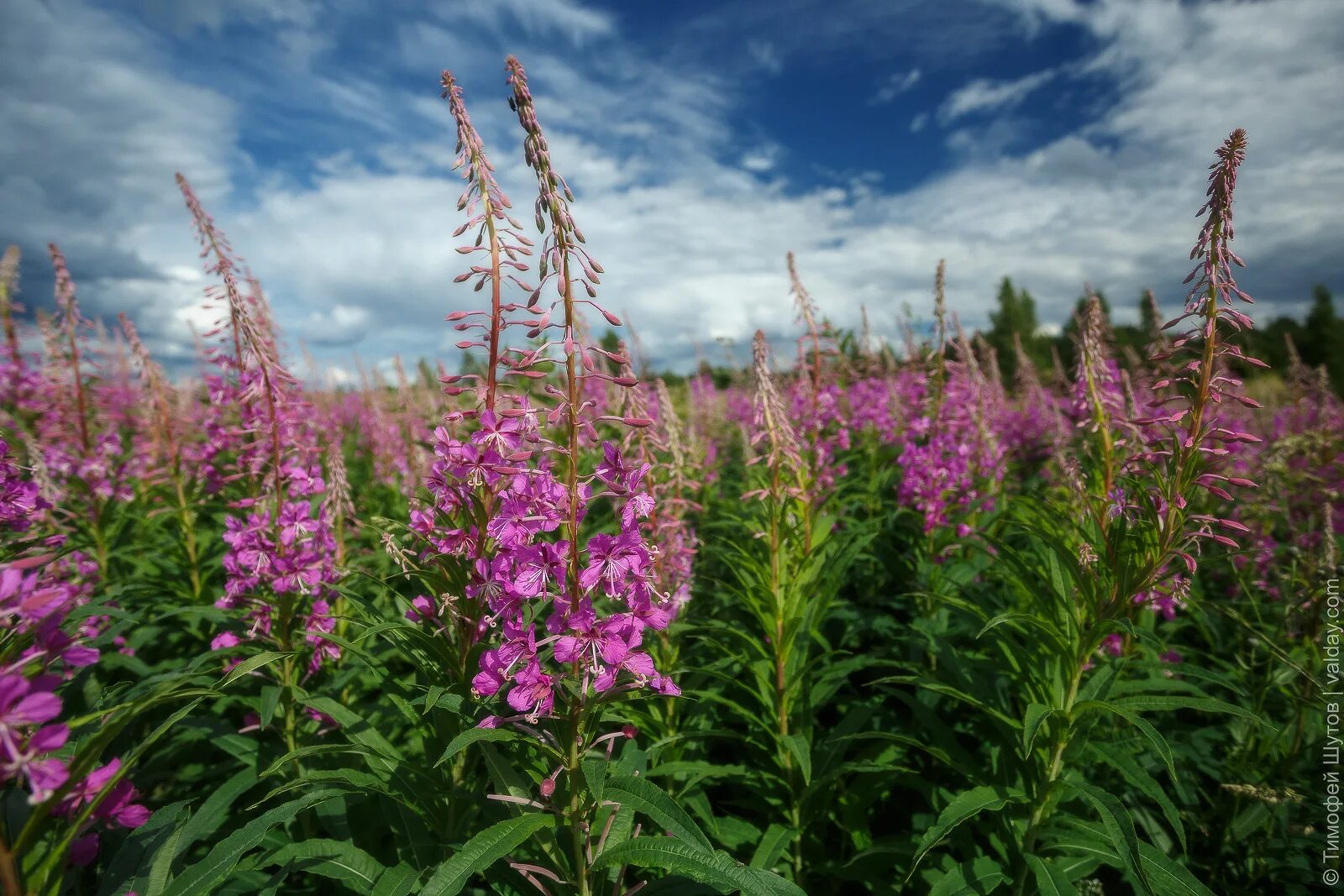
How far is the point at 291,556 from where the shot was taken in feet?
10.5

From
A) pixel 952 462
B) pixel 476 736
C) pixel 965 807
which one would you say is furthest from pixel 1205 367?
pixel 476 736

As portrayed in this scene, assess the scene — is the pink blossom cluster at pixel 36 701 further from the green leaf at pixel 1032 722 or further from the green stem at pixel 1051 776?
A: the green stem at pixel 1051 776

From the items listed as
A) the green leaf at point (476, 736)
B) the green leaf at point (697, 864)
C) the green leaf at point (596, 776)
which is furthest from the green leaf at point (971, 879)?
the green leaf at point (476, 736)

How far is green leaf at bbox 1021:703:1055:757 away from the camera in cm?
239

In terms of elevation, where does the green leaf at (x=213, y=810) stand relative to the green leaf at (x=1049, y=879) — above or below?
above

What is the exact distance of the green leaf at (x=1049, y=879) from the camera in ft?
8.10

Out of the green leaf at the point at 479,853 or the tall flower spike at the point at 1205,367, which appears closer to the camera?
the green leaf at the point at 479,853

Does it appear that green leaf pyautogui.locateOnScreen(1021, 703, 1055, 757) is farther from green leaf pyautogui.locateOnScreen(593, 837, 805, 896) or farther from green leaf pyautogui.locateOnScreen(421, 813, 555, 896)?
green leaf pyautogui.locateOnScreen(421, 813, 555, 896)

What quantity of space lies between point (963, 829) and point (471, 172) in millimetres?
3699

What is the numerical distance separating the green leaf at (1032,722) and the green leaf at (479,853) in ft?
6.00

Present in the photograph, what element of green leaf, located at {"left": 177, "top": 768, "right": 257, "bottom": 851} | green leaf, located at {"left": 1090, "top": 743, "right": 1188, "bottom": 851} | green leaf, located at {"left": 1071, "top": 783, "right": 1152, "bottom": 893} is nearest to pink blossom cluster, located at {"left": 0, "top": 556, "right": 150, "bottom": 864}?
green leaf, located at {"left": 177, "top": 768, "right": 257, "bottom": 851}

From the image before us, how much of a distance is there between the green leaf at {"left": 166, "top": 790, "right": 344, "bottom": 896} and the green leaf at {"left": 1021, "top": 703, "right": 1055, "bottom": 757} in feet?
8.28

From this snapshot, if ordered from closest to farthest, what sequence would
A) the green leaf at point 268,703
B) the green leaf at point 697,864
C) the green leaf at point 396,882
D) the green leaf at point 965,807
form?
the green leaf at point 697,864
the green leaf at point 396,882
the green leaf at point 965,807
the green leaf at point 268,703

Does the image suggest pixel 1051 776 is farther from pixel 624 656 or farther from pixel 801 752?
pixel 624 656
